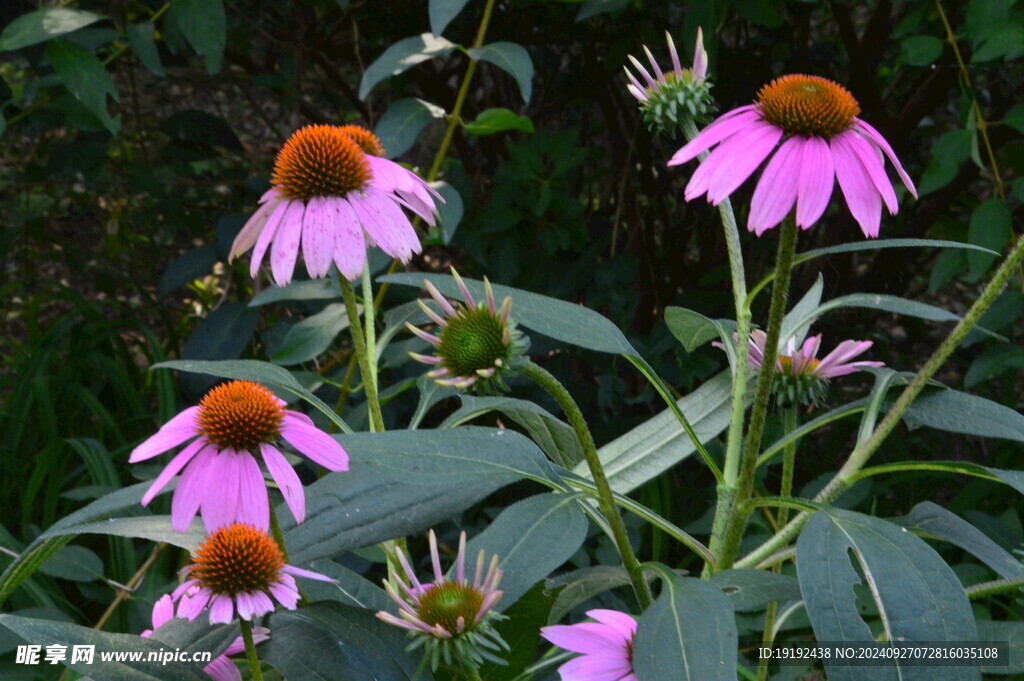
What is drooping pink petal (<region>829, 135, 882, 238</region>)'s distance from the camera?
550 millimetres

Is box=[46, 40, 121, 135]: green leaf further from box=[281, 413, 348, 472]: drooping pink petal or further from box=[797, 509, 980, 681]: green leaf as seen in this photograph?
box=[797, 509, 980, 681]: green leaf

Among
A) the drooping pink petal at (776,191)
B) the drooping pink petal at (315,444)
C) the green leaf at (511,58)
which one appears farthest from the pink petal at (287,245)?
the green leaf at (511,58)

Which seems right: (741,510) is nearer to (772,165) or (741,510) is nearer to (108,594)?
(772,165)

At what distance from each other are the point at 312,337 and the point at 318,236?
490 mm

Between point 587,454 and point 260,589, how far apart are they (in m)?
0.21

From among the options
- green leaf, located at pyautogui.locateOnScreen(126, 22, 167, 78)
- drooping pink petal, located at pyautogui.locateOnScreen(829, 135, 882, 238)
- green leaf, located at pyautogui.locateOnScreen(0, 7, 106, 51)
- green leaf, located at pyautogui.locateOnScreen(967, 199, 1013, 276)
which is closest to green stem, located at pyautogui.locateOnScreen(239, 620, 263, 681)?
drooping pink petal, located at pyautogui.locateOnScreen(829, 135, 882, 238)

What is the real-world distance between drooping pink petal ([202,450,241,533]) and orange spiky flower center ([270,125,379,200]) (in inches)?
8.9

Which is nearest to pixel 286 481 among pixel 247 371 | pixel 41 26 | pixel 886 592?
pixel 247 371

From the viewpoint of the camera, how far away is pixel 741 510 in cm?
62

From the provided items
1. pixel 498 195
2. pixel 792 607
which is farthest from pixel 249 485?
pixel 498 195

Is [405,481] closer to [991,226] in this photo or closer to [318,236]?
[318,236]

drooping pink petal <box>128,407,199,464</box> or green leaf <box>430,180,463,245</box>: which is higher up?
green leaf <box>430,180,463,245</box>

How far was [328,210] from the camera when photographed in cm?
72

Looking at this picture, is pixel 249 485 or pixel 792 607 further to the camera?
pixel 792 607
